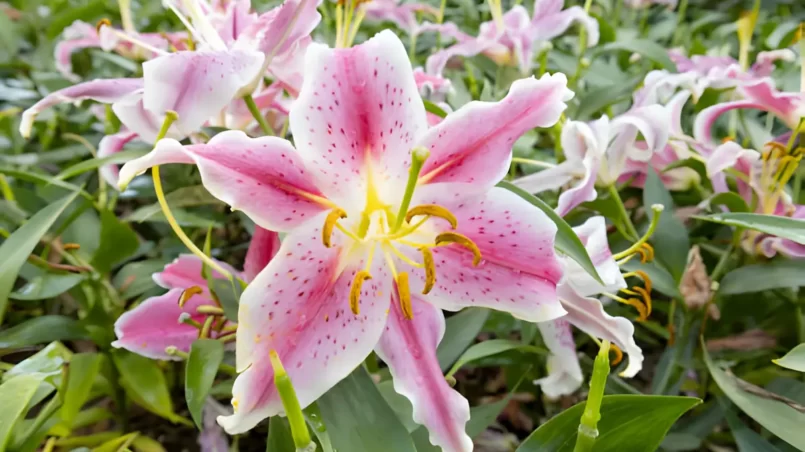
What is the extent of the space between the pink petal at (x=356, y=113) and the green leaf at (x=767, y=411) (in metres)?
0.32

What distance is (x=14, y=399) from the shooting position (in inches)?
15.0

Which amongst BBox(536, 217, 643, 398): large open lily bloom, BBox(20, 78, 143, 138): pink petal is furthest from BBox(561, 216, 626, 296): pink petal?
BBox(20, 78, 143, 138): pink petal

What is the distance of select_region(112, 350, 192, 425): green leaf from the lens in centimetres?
50

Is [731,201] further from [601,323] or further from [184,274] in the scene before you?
[184,274]

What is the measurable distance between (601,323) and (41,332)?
1.50ft

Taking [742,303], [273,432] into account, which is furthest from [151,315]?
[742,303]

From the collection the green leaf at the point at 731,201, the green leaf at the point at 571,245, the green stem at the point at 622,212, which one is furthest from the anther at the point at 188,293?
the green leaf at the point at 731,201

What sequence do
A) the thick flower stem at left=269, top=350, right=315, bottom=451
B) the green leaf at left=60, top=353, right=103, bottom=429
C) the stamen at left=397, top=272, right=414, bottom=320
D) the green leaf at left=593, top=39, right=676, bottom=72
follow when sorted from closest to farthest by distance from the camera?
the thick flower stem at left=269, top=350, right=315, bottom=451
the stamen at left=397, top=272, right=414, bottom=320
the green leaf at left=60, top=353, right=103, bottom=429
the green leaf at left=593, top=39, right=676, bottom=72

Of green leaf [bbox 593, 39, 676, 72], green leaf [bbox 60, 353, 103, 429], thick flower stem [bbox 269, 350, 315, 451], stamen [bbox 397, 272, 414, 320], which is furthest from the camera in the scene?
green leaf [bbox 593, 39, 676, 72]

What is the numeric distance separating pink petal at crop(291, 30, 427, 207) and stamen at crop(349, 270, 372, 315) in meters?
0.06

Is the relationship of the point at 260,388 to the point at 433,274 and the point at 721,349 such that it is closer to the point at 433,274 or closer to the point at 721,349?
the point at 433,274

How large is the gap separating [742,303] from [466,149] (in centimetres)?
39

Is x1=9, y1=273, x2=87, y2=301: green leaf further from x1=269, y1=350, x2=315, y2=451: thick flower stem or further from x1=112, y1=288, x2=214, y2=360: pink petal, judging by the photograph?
x1=269, y1=350, x2=315, y2=451: thick flower stem

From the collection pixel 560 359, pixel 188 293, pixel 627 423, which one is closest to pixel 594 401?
pixel 627 423
